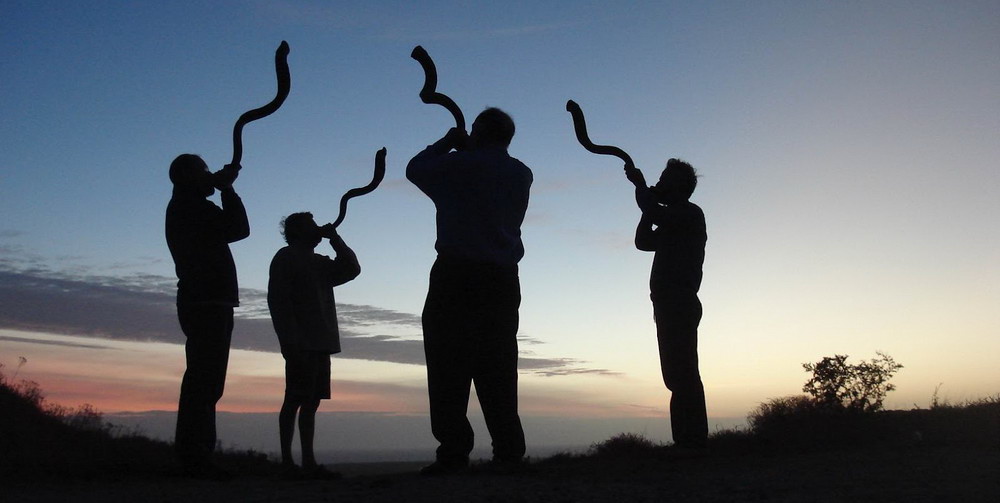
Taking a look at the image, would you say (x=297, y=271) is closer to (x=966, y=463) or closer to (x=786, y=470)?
(x=786, y=470)

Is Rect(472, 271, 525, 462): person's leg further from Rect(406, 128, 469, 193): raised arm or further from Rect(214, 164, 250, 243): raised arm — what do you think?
Rect(214, 164, 250, 243): raised arm

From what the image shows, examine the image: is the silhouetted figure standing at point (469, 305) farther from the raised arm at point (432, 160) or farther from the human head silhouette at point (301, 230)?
the human head silhouette at point (301, 230)

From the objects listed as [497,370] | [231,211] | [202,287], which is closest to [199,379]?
[202,287]

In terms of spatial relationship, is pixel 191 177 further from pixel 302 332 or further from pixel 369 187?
pixel 369 187

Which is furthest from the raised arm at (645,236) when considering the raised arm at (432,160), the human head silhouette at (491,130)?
the raised arm at (432,160)

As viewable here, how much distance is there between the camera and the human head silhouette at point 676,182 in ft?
23.4

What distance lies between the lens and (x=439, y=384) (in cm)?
550

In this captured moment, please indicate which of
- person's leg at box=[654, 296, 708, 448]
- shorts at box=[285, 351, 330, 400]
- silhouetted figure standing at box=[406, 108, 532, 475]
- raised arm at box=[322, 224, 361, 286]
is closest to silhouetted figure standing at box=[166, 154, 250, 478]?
shorts at box=[285, 351, 330, 400]

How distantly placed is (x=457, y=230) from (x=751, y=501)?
2.40 metres

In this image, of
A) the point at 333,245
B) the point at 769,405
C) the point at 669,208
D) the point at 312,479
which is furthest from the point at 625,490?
the point at 769,405

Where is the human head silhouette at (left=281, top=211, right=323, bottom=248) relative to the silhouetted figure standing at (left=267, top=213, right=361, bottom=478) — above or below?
above

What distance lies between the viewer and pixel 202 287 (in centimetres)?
590

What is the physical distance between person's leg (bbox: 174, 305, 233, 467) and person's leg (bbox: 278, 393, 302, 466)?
544mm

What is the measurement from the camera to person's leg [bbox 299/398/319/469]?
634cm
